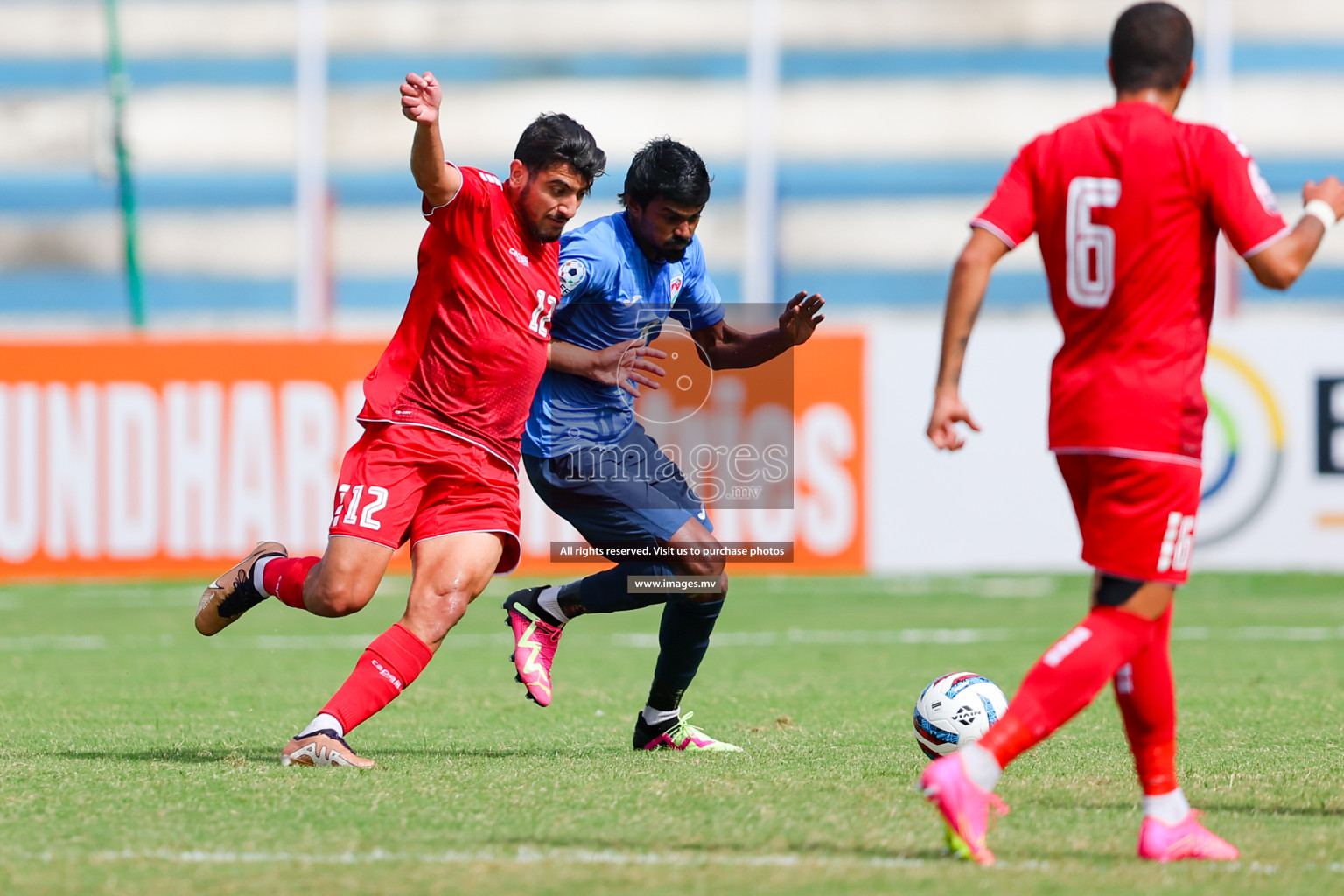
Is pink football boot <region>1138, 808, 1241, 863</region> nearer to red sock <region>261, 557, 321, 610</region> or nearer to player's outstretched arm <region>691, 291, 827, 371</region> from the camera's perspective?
player's outstretched arm <region>691, 291, 827, 371</region>

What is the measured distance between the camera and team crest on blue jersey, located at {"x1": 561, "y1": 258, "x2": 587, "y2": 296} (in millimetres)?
5879

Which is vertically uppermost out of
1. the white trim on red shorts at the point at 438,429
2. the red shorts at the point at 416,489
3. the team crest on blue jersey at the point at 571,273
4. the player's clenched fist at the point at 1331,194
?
the player's clenched fist at the point at 1331,194

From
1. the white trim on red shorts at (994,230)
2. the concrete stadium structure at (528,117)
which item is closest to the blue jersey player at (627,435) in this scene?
the white trim on red shorts at (994,230)

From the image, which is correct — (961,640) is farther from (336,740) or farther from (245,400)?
(245,400)

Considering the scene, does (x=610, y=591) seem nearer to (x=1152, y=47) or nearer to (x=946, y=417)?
(x=946, y=417)

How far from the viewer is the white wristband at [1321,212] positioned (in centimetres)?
394

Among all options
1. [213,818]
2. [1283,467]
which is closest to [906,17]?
[1283,467]

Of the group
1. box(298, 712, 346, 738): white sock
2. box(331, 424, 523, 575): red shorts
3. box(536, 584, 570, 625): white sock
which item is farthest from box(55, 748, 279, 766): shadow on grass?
box(536, 584, 570, 625): white sock

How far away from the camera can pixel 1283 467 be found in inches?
500

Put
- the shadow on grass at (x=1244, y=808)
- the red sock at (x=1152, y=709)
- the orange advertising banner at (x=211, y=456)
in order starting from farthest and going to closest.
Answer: the orange advertising banner at (x=211, y=456) < the shadow on grass at (x=1244, y=808) < the red sock at (x=1152, y=709)

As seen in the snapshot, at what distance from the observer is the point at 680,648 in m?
6.02

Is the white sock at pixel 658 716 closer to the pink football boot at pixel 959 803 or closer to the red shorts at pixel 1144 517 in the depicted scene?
the pink football boot at pixel 959 803

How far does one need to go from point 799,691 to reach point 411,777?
3.00 meters

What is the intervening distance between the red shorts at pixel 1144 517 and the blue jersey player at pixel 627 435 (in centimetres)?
211
